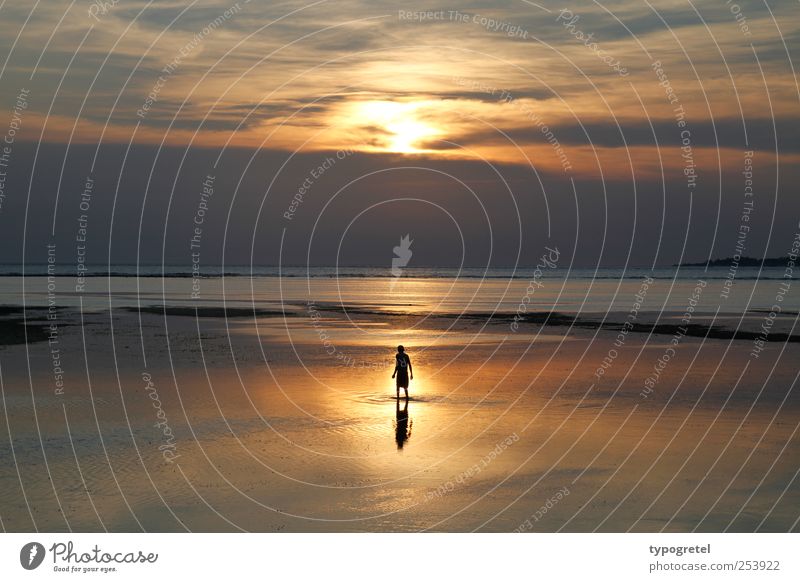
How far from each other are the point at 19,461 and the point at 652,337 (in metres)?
38.4

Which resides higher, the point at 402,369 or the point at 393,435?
the point at 402,369

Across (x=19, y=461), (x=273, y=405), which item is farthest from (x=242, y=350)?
(x=19, y=461)

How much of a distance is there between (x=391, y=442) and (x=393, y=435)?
845 millimetres

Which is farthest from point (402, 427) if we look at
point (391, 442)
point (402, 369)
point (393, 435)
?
point (402, 369)

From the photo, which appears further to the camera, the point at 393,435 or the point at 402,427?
the point at 402,427

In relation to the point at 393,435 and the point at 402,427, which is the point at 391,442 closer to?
the point at 393,435

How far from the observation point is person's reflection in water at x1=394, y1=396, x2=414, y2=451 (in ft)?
72.0

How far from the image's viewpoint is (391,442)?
21.7m
